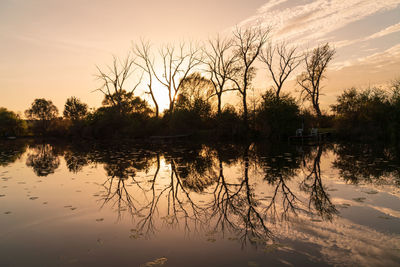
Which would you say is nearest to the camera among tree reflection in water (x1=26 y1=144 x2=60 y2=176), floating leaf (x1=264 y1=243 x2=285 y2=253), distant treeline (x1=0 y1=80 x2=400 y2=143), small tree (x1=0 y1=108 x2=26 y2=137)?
floating leaf (x1=264 y1=243 x2=285 y2=253)

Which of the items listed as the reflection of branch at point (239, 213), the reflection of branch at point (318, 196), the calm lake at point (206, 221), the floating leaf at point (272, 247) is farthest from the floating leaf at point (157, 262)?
the reflection of branch at point (318, 196)

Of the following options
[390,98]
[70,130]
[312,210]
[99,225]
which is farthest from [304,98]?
[70,130]

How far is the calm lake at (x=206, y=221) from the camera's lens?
14.3 feet

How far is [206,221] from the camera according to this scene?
599 centimetres

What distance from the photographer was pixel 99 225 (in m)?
6.00

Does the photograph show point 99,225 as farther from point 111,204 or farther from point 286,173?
point 286,173

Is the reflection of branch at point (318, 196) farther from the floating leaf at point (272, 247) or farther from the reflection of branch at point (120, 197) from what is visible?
the reflection of branch at point (120, 197)

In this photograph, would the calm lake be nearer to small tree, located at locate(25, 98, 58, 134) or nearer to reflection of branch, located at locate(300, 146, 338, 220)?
reflection of branch, located at locate(300, 146, 338, 220)

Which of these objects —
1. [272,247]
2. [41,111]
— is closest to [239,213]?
[272,247]

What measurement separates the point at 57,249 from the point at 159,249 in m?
1.99

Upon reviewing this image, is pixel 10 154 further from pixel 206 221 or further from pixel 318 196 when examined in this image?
pixel 318 196

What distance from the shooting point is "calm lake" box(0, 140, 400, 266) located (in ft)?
14.3

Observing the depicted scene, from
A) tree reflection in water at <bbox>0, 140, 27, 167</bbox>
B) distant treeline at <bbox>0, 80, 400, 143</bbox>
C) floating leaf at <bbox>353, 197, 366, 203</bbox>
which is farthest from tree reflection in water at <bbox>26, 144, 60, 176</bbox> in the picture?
distant treeline at <bbox>0, 80, 400, 143</bbox>

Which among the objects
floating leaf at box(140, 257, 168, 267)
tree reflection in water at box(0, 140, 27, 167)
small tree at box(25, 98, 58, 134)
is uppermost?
small tree at box(25, 98, 58, 134)
